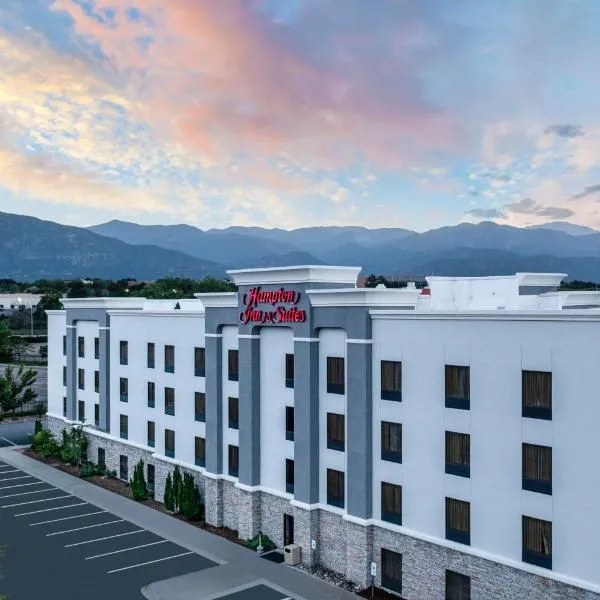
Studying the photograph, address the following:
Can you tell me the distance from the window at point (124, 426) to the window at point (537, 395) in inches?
1300

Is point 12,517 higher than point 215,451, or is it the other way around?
point 215,451

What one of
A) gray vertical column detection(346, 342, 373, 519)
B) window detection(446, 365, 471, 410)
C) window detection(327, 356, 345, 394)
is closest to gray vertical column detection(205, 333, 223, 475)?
window detection(327, 356, 345, 394)

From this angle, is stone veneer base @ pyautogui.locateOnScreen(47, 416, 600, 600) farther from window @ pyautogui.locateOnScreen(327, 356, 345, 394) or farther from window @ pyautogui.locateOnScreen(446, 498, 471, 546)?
window @ pyautogui.locateOnScreen(327, 356, 345, 394)

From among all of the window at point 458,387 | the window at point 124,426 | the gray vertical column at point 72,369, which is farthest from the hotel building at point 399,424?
the gray vertical column at point 72,369

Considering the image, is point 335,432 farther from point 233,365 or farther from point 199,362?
point 199,362

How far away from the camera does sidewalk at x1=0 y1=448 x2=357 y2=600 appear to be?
1192 inches

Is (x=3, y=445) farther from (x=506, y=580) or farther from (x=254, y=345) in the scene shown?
(x=506, y=580)

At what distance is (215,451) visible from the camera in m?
39.4

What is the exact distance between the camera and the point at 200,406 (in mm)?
41844

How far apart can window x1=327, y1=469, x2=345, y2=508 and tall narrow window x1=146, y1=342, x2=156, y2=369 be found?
60.4ft

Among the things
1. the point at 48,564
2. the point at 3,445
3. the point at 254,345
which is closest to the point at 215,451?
the point at 254,345

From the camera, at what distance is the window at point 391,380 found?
30.0 m

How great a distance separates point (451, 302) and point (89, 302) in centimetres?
3094

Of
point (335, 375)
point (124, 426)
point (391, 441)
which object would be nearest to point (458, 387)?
point (391, 441)
